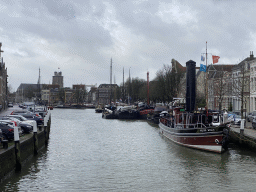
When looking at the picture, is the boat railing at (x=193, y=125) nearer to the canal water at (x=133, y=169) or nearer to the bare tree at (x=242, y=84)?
the canal water at (x=133, y=169)

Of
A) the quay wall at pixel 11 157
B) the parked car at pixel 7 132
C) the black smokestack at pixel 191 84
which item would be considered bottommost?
the quay wall at pixel 11 157

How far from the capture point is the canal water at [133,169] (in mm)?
21078

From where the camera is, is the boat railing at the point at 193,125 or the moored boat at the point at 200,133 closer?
the moored boat at the point at 200,133

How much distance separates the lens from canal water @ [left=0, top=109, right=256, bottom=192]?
21078 mm

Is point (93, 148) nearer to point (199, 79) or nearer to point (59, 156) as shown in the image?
point (59, 156)

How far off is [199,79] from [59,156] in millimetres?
76524

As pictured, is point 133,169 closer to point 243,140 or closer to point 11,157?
point 11,157

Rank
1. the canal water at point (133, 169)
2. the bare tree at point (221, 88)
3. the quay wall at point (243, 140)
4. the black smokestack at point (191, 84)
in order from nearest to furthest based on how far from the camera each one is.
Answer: the canal water at point (133, 169), the quay wall at point (243, 140), the black smokestack at point (191, 84), the bare tree at point (221, 88)

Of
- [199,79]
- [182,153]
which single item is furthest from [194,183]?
[199,79]

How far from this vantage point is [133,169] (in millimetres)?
25484

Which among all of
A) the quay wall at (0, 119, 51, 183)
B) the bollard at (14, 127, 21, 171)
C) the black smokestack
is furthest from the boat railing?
A: the bollard at (14, 127, 21, 171)

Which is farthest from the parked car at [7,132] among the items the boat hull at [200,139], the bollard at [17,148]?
the boat hull at [200,139]

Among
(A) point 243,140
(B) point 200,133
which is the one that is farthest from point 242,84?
(B) point 200,133

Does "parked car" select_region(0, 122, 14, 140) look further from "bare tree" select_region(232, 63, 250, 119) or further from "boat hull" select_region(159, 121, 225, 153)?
"bare tree" select_region(232, 63, 250, 119)
